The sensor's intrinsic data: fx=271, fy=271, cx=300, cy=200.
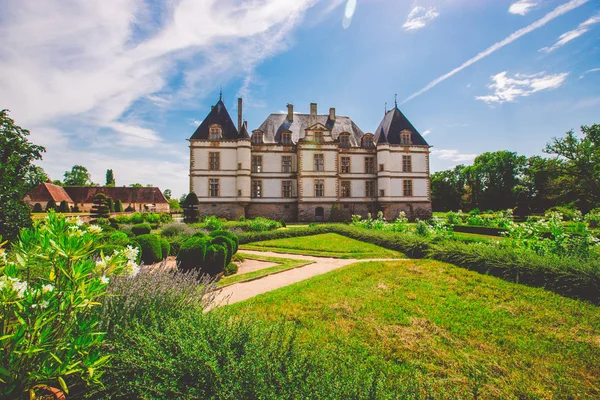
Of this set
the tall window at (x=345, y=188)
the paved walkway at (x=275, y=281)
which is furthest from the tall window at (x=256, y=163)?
the paved walkway at (x=275, y=281)

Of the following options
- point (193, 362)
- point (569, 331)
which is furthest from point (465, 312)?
point (193, 362)

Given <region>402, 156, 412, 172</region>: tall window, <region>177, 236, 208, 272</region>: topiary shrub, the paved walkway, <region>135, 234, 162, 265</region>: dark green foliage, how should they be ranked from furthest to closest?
<region>402, 156, 412, 172</region>: tall window, <region>135, 234, 162, 265</region>: dark green foliage, <region>177, 236, 208, 272</region>: topiary shrub, the paved walkway

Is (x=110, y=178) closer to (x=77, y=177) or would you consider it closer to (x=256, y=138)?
(x=77, y=177)

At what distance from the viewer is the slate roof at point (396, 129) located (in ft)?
95.1

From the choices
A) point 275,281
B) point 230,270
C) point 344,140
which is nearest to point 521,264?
point 275,281

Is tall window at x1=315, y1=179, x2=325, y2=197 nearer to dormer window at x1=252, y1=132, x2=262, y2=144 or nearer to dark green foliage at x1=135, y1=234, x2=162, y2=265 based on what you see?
dormer window at x1=252, y1=132, x2=262, y2=144

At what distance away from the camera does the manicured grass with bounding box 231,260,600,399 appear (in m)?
3.24

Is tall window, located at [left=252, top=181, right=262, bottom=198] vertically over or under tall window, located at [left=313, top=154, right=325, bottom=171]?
under

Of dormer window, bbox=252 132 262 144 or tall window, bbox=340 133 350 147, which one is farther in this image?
tall window, bbox=340 133 350 147

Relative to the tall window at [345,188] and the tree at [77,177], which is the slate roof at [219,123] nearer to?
the tall window at [345,188]

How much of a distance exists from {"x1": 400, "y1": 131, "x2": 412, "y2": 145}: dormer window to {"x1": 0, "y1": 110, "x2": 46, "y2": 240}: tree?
94.6 ft

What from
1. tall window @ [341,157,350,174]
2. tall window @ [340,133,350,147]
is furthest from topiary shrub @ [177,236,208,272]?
tall window @ [340,133,350,147]

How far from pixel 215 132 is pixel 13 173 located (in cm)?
2171

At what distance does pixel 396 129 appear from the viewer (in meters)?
29.5
